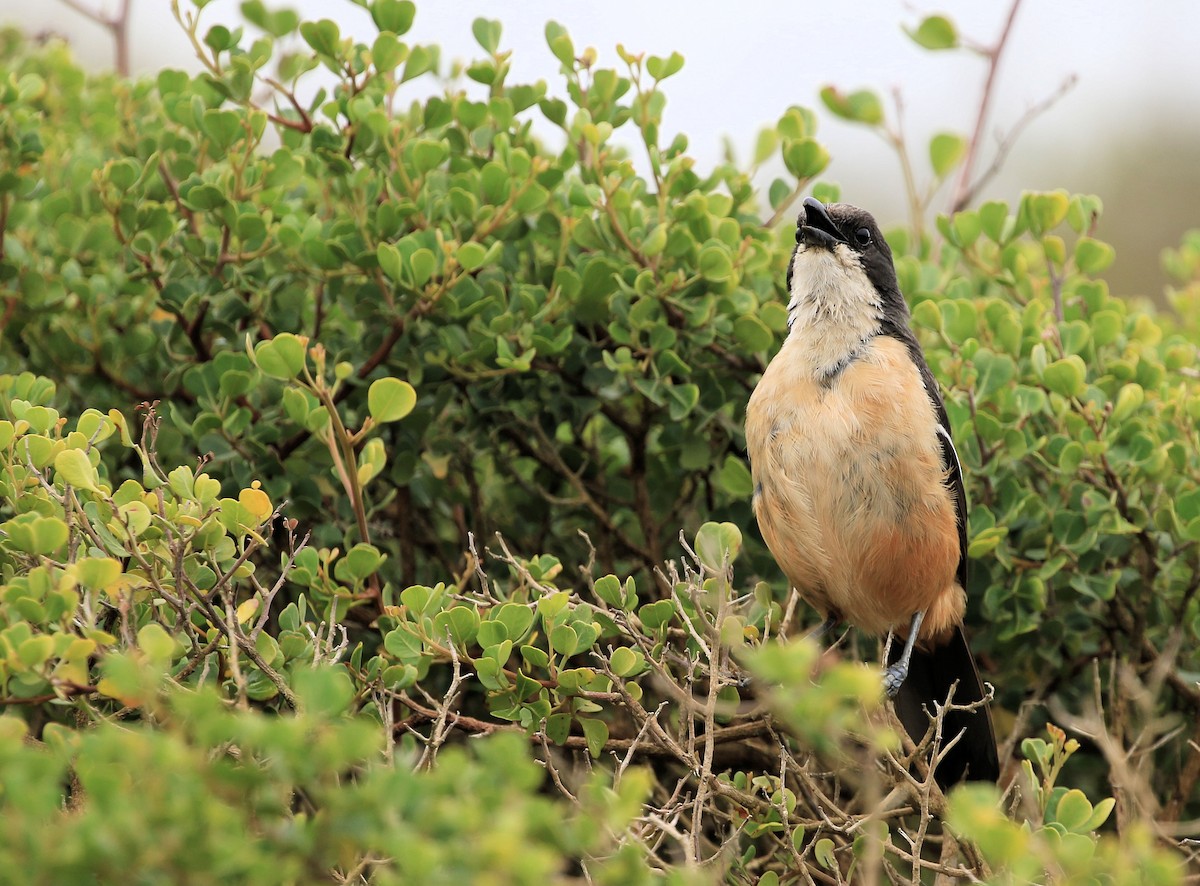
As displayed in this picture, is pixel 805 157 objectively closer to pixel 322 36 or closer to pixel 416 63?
pixel 416 63

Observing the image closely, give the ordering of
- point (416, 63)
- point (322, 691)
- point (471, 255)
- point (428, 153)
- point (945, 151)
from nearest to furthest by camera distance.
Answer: point (322, 691) < point (471, 255) < point (428, 153) < point (416, 63) < point (945, 151)

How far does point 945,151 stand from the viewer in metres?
4.14

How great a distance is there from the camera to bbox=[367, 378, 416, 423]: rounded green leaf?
2.66 m

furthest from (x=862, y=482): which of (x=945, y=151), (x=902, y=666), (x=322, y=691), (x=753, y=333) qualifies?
(x=322, y=691)

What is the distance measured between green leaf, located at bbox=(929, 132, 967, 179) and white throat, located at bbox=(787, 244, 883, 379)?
0.66m

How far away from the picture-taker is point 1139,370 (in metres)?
3.65

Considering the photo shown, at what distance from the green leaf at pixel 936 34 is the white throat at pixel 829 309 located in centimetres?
102

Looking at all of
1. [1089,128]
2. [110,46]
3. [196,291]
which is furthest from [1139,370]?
[1089,128]

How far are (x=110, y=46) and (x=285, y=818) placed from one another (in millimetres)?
11507

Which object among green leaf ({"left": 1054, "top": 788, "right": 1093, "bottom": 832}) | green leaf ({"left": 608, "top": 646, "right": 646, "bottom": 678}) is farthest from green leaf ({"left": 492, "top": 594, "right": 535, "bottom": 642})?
green leaf ({"left": 1054, "top": 788, "right": 1093, "bottom": 832})

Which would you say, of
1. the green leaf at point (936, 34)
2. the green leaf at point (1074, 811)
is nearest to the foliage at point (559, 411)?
the green leaf at point (1074, 811)

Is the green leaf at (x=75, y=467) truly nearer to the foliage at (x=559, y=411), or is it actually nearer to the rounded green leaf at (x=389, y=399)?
the foliage at (x=559, y=411)

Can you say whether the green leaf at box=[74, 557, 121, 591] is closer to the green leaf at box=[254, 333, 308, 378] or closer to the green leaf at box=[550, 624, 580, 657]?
the green leaf at box=[254, 333, 308, 378]

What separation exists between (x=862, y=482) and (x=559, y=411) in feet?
2.91
